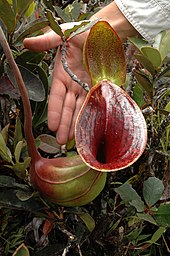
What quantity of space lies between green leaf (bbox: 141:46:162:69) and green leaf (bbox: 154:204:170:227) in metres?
0.28

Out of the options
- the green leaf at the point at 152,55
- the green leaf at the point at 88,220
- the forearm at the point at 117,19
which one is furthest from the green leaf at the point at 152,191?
the forearm at the point at 117,19

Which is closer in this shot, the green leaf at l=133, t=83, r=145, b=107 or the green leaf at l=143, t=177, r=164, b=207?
the green leaf at l=143, t=177, r=164, b=207

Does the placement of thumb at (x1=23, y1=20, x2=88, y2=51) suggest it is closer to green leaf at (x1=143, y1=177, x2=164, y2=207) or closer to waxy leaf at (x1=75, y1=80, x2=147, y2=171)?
waxy leaf at (x1=75, y1=80, x2=147, y2=171)

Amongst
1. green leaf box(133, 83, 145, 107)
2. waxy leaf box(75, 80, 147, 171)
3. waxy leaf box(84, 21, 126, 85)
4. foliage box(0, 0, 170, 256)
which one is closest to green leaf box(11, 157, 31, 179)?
foliage box(0, 0, 170, 256)

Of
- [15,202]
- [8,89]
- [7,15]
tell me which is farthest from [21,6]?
[15,202]

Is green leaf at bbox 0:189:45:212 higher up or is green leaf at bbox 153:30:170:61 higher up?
green leaf at bbox 153:30:170:61

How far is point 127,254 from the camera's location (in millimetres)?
930

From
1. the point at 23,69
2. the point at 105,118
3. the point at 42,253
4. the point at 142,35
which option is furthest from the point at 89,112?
the point at 142,35

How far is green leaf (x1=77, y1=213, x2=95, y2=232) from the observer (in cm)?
79

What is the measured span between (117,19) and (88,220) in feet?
1.85

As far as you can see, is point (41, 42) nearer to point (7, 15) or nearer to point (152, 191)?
point (7, 15)

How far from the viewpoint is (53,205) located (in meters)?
0.80

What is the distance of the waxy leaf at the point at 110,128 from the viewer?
0.67 m

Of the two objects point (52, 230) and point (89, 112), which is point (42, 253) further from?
point (89, 112)
